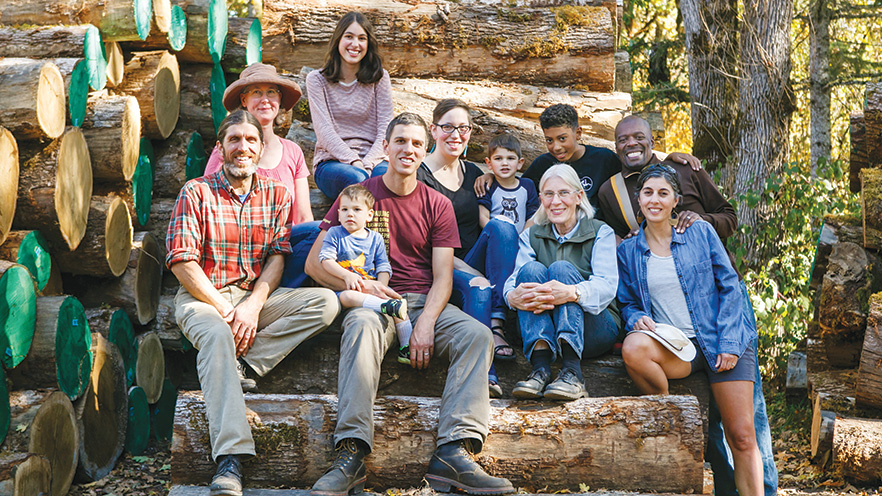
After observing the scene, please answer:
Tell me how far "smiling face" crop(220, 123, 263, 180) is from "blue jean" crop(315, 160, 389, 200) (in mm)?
1003

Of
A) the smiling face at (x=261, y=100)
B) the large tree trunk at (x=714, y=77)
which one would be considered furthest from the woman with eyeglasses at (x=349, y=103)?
the large tree trunk at (x=714, y=77)

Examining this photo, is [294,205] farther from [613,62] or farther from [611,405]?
[613,62]

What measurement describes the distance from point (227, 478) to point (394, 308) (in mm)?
1088

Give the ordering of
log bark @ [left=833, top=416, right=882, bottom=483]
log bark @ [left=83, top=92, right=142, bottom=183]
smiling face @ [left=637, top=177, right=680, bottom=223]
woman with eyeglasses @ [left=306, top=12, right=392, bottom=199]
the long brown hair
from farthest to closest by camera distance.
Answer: the long brown hair
woman with eyeglasses @ [left=306, top=12, right=392, bottom=199]
log bark @ [left=83, top=92, right=142, bottom=183]
log bark @ [left=833, top=416, right=882, bottom=483]
smiling face @ [left=637, top=177, right=680, bottom=223]

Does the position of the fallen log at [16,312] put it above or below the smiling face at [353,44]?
below

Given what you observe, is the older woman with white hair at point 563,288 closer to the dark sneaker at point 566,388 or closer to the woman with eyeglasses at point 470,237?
the dark sneaker at point 566,388

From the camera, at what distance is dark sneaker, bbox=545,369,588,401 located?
11.9 ft

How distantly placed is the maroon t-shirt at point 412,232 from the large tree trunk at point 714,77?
13.8 feet

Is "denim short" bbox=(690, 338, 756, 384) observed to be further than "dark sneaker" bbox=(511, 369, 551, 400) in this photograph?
Yes

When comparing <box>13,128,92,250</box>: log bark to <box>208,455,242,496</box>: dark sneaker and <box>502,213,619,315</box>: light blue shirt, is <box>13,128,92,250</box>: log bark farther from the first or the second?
<box>502,213,619,315</box>: light blue shirt

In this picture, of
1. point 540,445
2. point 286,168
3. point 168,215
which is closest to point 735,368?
point 540,445

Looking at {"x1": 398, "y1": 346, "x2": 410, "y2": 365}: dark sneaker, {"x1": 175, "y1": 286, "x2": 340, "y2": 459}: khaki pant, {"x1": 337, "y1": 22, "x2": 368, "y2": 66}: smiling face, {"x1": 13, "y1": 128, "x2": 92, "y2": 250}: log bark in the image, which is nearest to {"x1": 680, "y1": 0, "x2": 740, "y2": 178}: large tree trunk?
{"x1": 337, "y1": 22, "x2": 368, "y2": 66}: smiling face

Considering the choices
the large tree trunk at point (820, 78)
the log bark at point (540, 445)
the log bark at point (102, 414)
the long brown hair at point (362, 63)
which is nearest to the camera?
the log bark at point (540, 445)

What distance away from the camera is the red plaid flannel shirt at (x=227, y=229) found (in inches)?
154
